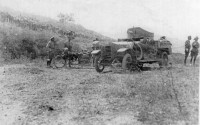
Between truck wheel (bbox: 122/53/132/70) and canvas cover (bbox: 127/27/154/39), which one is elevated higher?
canvas cover (bbox: 127/27/154/39)

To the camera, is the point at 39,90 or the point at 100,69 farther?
the point at 100,69

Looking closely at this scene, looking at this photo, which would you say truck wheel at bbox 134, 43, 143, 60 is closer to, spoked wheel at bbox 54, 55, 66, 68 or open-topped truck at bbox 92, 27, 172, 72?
open-topped truck at bbox 92, 27, 172, 72

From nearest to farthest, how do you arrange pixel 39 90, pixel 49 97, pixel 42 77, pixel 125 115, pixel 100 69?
pixel 125 115, pixel 49 97, pixel 39 90, pixel 42 77, pixel 100 69

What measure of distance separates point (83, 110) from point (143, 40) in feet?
25.1

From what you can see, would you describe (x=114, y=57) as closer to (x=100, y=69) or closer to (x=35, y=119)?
(x=100, y=69)

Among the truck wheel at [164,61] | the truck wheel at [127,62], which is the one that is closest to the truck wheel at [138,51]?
the truck wheel at [127,62]

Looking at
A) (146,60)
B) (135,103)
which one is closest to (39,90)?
(135,103)

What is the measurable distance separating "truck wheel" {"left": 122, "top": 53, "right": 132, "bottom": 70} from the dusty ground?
239 cm

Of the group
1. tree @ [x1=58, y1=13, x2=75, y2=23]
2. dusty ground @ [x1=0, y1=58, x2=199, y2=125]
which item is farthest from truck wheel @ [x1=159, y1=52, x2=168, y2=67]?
tree @ [x1=58, y1=13, x2=75, y2=23]

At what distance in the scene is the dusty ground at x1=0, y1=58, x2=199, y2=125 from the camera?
17.9 ft

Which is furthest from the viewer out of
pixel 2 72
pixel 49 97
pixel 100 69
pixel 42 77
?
pixel 100 69

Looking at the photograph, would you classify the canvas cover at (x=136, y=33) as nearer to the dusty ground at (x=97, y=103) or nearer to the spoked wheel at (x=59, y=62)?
the spoked wheel at (x=59, y=62)

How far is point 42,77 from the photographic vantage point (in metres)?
10.6

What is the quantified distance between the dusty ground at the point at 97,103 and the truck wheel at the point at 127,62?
94.3 inches
